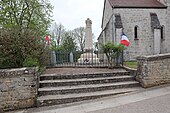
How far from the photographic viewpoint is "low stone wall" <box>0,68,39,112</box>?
5.26 metres

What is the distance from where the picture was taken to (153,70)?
22.3ft

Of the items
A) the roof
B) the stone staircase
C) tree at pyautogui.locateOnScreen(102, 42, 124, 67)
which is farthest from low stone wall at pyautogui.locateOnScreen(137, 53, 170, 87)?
the roof

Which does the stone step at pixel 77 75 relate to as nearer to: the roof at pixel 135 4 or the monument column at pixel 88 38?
the monument column at pixel 88 38

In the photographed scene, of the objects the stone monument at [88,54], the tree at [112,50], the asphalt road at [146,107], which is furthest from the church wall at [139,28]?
the asphalt road at [146,107]

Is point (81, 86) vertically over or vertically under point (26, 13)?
under

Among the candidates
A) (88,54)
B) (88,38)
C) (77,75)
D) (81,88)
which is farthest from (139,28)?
(81,88)

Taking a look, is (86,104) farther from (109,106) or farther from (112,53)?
(112,53)

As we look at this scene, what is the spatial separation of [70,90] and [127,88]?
2.46m

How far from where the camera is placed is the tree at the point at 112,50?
339 inches

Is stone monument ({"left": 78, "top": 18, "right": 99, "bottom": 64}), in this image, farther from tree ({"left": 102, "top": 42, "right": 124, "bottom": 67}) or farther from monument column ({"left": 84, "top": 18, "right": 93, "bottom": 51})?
tree ({"left": 102, "top": 42, "right": 124, "bottom": 67})

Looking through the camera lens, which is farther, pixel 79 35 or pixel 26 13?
pixel 79 35

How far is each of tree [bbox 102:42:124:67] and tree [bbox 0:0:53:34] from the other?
1069 centimetres

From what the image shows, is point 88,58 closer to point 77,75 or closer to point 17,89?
point 77,75

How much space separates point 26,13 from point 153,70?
668 inches
